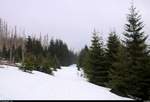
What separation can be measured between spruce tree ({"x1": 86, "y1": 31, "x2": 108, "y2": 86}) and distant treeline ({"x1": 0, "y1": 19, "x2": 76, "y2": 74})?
747cm

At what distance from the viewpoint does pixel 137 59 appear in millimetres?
20438

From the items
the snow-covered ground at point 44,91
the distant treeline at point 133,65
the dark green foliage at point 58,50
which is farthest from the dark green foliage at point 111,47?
the dark green foliage at point 58,50

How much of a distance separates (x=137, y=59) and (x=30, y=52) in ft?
138

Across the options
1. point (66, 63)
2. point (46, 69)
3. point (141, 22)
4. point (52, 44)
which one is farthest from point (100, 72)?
point (66, 63)

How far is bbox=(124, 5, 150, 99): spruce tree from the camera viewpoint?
1989 cm

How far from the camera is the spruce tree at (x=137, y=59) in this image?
65.3 ft

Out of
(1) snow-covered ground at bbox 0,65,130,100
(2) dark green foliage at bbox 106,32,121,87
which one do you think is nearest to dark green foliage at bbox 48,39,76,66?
(2) dark green foliage at bbox 106,32,121,87

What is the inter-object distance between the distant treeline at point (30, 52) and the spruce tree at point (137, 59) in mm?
11280

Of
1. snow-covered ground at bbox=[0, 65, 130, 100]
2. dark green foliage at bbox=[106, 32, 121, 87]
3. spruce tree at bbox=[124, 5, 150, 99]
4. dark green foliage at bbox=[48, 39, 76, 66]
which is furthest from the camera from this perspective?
dark green foliage at bbox=[48, 39, 76, 66]

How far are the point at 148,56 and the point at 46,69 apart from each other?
21.1 metres

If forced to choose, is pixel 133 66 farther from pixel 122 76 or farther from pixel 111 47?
pixel 111 47

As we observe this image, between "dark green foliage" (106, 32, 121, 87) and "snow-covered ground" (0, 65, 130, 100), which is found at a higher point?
"dark green foliage" (106, 32, 121, 87)

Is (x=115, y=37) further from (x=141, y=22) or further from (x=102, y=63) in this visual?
(x=141, y=22)

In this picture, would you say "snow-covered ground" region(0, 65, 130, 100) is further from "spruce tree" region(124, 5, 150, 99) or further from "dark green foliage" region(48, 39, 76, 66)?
"dark green foliage" region(48, 39, 76, 66)
